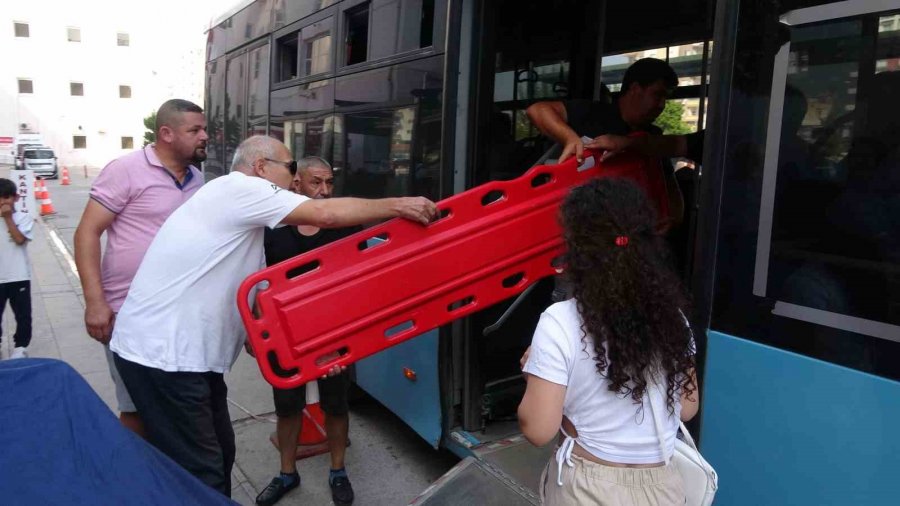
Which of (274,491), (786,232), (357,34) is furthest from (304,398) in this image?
(786,232)

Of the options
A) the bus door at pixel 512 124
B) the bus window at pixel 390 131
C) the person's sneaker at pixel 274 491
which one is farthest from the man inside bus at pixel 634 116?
the person's sneaker at pixel 274 491

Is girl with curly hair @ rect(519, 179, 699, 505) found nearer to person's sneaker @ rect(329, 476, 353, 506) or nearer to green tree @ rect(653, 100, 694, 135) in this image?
person's sneaker @ rect(329, 476, 353, 506)

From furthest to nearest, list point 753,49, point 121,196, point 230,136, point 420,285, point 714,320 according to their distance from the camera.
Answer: point 230,136 → point 121,196 → point 420,285 → point 714,320 → point 753,49

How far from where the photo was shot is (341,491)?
3.59m

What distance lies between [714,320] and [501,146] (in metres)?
1.69

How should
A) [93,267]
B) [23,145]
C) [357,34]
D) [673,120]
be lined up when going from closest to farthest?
[93,267] < [357,34] < [673,120] < [23,145]

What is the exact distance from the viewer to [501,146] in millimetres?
3449

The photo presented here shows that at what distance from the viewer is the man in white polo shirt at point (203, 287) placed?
7.88 ft

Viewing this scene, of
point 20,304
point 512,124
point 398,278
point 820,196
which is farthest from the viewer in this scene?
point 20,304

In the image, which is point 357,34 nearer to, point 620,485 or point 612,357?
point 612,357

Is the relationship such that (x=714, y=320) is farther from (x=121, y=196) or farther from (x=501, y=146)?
(x=121, y=196)

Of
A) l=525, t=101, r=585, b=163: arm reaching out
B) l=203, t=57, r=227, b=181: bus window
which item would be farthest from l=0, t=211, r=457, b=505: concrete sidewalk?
l=203, t=57, r=227, b=181: bus window

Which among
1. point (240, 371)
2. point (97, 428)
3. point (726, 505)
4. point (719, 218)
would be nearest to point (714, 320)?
point (719, 218)

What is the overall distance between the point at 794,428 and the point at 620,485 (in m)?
0.58
